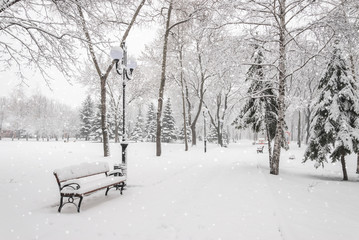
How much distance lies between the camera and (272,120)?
1257 cm

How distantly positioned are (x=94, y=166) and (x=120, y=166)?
3.22 ft

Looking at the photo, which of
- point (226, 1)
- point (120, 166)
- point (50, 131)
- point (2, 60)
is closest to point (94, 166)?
point (120, 166)

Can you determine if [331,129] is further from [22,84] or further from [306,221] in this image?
[22,84]

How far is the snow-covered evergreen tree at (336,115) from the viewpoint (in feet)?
32.9

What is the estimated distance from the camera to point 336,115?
10141mm

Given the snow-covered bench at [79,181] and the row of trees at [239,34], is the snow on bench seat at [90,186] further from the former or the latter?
the row of trees at [239,34]

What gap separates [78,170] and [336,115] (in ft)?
35.2

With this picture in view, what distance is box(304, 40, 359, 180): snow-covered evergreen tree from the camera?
32.9 ft

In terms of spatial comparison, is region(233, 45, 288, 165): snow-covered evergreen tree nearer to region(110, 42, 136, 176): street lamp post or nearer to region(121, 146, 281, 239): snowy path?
region(121, 146, 281, 239): snowy path

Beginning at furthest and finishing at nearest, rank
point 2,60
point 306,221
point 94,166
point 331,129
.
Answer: point 331,129, point 2,60, point 94,166, point 306,221

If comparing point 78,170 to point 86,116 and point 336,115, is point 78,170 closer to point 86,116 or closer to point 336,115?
point 336,115

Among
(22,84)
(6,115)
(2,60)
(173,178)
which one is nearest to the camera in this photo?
(2,60)

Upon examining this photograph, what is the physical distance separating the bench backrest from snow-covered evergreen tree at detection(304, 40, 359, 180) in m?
9.85

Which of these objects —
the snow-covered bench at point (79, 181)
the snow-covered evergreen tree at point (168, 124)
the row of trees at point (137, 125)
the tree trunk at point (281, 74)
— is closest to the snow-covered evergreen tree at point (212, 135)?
the row of trees at point (137, 125)
